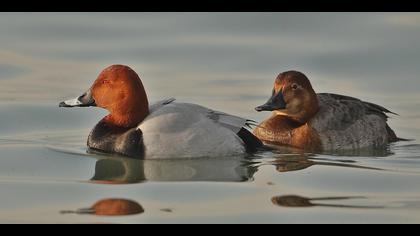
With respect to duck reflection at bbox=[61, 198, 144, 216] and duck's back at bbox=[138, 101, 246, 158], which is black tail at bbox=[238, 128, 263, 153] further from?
duck reflection at bbox=[61, 198, 144, 216]

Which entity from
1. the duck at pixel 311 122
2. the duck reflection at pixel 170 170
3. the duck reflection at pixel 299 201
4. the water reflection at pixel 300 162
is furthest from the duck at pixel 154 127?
the duck reflection at pixel 299 201

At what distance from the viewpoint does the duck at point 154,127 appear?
946 cm

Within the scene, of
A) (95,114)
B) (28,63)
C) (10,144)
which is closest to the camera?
(10,144)

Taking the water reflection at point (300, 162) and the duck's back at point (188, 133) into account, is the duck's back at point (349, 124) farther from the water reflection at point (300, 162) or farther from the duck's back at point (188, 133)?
the duck's back at point (188, 133)

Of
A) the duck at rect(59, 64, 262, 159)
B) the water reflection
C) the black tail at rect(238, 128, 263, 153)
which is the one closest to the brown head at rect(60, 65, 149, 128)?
the duck at rect(59, 64, 262, 159)

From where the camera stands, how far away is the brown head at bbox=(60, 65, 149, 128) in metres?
9.68

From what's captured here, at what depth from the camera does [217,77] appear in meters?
12.8

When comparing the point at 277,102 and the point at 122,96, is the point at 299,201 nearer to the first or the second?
the point at 122,96

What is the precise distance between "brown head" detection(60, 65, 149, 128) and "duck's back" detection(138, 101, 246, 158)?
0.41ft

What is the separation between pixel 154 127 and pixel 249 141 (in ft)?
2.86

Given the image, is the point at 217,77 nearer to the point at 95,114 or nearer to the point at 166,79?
the point at 166,79

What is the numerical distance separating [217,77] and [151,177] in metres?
4.15

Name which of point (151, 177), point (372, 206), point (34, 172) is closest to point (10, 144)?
point (34, 172)

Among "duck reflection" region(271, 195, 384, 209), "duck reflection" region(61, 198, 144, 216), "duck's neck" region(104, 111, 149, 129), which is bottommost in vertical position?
"duck reflection" region(61, 198, 144, 216)
